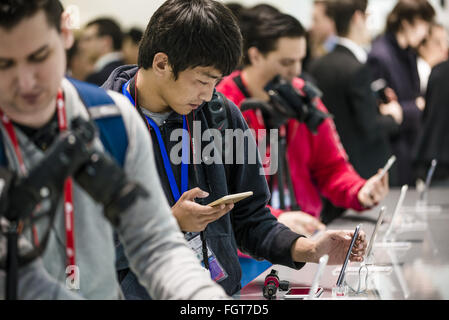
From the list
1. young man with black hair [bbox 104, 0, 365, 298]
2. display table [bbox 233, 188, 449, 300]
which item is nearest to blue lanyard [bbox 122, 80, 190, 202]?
young man with black hair [bbox 104, 0, 365, 298]

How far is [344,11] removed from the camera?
4414mm

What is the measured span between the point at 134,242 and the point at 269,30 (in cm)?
199

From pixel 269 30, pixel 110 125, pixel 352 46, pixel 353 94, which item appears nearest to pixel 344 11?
pixel 352 46

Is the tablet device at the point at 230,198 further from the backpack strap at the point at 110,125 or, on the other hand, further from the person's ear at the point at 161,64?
the backpack strap at the point at 110,125

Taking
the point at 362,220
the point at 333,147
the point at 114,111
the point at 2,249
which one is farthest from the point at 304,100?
the point at 2,249

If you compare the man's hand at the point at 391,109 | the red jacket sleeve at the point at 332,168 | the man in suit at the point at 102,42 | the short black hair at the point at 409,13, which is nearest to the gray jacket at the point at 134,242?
the red jacket sleeve at the point at 332,168

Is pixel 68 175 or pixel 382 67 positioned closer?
pixel 68 175

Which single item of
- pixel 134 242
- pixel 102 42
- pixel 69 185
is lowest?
pixel 102 42

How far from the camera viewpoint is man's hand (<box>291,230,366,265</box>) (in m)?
A: 1.94

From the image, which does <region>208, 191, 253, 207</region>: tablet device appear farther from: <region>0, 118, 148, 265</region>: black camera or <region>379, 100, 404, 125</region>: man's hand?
<region>379, 100, 404, 125</region>: man's hand

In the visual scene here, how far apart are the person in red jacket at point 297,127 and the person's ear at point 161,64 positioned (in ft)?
3.34

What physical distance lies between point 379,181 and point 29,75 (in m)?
2.14

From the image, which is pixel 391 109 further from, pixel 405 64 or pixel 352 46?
pixel 352 46

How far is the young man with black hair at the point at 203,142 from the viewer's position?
1.73 m
